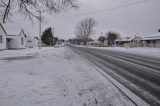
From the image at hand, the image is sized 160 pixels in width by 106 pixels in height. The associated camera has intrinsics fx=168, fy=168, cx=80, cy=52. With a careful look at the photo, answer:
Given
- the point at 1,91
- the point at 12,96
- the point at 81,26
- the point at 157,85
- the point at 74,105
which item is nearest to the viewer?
the point at 74,105

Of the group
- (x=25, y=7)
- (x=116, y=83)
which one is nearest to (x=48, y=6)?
(x=25, y=7)

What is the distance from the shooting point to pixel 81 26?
332 ft

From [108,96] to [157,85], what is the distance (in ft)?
8.28

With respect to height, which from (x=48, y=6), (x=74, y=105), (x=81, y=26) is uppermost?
(x=81, y=26)

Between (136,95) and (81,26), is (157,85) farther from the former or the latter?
(81,26)

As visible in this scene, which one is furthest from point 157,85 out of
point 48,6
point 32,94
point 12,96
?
point 48,6

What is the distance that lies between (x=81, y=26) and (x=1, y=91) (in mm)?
97113

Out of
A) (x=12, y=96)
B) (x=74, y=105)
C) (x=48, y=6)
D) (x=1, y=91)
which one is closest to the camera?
(x=74, y=105)

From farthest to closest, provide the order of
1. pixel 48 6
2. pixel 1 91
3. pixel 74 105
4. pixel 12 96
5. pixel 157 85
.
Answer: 1. pixel 48 6
2. pixel 157 85
3. pixel 1 91
4. pixel 12 96
5. pixel 74 105

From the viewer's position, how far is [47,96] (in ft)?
17.2

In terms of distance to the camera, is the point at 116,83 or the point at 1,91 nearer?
the point at 1,91

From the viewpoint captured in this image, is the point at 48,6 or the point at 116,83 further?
the point at 48,6

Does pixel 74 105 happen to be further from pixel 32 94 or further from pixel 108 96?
pixel 32 94

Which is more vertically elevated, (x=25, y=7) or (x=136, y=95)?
(x=25, y=7)
